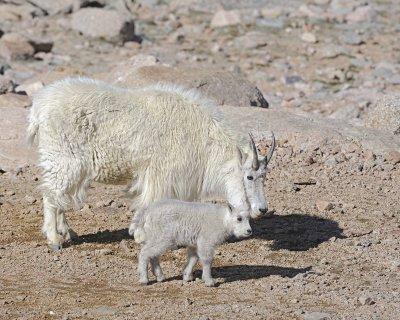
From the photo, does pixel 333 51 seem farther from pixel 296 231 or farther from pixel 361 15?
pixel 296 231

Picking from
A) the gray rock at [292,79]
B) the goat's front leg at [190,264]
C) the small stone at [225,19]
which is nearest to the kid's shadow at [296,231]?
the goat's front leg at [190,264]

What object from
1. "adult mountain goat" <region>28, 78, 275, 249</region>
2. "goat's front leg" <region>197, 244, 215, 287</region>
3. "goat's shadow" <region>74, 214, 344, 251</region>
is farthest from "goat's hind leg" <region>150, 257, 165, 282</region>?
"goat's shadow" <region>74, 214, 344, 251</region>

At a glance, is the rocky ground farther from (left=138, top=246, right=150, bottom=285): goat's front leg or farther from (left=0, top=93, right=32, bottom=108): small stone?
(left=138, top=246, right=150, bottom=285): goat's front leg

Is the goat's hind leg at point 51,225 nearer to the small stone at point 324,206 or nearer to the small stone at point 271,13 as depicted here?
the small stone at point 324,206

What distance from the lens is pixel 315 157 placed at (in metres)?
14.9

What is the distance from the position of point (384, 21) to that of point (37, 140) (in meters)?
16.7

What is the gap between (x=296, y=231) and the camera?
12352 mm

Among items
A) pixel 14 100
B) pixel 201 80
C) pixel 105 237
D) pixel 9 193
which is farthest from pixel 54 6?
pixel 105 237

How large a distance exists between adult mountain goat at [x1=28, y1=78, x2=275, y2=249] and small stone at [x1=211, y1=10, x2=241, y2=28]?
1454 centimetres

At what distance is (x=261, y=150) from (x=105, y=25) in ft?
35.4

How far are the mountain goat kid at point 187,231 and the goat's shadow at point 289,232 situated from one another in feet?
5.14

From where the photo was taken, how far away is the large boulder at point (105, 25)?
24438 millimetres

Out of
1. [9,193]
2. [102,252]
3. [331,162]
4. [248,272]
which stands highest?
[248,272]

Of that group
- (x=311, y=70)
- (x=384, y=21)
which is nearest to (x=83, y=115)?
(x=311, y=70)
